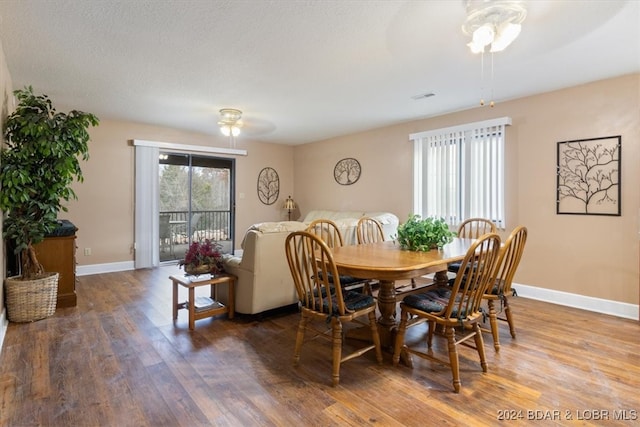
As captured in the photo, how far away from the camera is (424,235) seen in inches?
104

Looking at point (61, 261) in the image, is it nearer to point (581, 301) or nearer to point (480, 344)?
point (480, 344)

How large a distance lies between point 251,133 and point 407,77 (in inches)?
137

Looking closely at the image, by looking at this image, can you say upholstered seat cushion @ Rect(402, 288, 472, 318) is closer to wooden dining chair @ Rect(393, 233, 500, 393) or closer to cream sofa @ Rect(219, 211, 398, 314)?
wooden dining chair @ Rect(393, 233, 500, 393)

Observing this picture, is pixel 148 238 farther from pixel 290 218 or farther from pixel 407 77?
pixel 407 77

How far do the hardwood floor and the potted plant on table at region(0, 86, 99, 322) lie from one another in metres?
0.24

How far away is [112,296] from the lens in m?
3.88

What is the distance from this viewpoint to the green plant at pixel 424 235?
2.63 m

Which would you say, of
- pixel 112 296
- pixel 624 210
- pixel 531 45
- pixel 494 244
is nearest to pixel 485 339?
pixel 494 244

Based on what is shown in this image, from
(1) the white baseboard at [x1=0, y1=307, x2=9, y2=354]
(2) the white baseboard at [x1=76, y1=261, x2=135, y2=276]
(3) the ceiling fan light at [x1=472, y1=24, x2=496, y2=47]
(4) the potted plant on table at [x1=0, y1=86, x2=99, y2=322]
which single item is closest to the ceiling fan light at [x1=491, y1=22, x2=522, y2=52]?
(3) the ceiling fan light at [x1=472, y1=24, x2=496, y2=47]

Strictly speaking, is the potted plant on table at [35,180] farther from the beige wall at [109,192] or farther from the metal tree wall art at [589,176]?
the metal tree wall art at [589,176]

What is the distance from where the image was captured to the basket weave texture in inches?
116

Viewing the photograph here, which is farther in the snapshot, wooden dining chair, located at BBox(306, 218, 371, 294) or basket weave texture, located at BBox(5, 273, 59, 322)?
wooden dining chair, located at BBox(306, 218, 371, 294)

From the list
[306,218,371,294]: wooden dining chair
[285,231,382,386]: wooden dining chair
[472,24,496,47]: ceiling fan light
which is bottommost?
[285,231,382,386]: wooden dining chair

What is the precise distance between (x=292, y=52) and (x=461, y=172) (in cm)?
291
